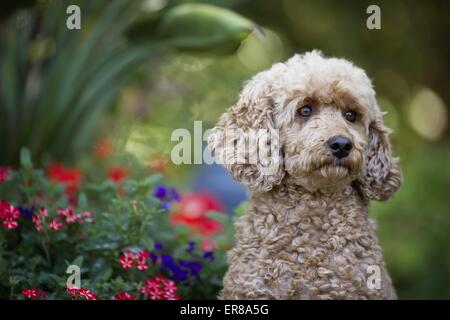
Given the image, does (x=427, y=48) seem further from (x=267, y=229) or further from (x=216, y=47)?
(x=267, y=229)

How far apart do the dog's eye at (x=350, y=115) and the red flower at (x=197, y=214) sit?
4.48 ft

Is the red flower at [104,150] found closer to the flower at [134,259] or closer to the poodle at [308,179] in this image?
the flower at [134,259]

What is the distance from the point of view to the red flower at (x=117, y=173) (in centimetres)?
352

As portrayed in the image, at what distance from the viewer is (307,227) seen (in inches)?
95.7

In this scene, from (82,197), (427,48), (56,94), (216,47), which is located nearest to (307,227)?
(82,197)

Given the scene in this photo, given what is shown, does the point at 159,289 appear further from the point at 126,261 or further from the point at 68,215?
the point at 68,215

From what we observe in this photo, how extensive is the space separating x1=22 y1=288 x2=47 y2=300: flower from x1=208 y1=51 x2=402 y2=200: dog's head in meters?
0.81

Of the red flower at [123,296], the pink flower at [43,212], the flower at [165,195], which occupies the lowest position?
the red flower at [123,296]

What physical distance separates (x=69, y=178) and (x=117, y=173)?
0.84 feet

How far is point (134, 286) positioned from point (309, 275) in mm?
713

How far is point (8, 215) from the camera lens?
2.61m

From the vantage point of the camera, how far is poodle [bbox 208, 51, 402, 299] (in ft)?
7.79

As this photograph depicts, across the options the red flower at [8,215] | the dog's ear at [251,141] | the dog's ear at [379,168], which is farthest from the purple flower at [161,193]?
the dog's ear at [379,168]

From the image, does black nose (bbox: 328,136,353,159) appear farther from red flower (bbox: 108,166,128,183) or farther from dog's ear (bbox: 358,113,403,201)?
red flower (bbox: 108,166,128,183)
